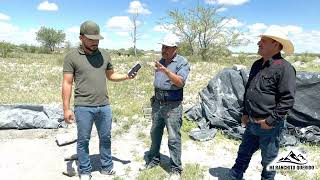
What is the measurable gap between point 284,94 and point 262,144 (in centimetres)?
65

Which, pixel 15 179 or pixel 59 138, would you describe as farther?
pixel 59 138

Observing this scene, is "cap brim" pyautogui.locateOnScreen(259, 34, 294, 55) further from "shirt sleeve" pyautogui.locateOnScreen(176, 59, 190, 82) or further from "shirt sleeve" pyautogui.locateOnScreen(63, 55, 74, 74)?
"shirt sleeve" pyautogui.locateOnScreen(63, 55, 74, 74)

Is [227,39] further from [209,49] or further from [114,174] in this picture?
[114,174]

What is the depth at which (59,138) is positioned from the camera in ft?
19.3

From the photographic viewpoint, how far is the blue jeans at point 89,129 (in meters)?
4.18

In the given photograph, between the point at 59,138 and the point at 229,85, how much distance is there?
126 inches

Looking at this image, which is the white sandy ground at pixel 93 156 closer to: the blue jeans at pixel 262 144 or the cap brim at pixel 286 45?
the blue jeans at pixel 262 144

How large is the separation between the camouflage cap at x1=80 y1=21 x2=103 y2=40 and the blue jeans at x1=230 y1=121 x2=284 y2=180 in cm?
199

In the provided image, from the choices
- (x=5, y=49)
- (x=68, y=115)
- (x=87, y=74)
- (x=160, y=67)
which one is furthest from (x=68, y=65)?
(x=5, y=49)

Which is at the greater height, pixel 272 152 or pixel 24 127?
pixel 272 152

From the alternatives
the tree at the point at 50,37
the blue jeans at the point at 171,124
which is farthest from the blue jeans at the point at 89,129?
the tree at the point at 50,37

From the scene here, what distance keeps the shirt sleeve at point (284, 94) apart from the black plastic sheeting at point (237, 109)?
8.37 feet

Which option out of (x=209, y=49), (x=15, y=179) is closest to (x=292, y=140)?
(x=15, y=179)

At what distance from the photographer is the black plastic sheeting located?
20.1 feet
